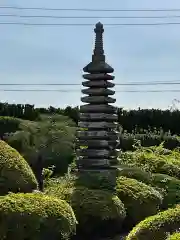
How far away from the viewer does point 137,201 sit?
9.94 m

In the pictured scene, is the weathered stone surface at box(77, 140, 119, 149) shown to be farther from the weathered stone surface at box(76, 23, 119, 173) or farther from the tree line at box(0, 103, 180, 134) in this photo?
the tree line at box(0, 103, 180, 134)

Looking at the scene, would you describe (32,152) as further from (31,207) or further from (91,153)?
(31,207)

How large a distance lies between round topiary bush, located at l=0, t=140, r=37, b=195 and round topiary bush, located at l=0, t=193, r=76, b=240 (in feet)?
2.92

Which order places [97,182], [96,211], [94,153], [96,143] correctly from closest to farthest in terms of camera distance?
[96,211]
[97,182]
[94,153]
[96,143]

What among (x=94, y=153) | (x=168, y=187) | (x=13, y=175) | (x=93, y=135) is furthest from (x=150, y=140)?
(x=13, y=175)

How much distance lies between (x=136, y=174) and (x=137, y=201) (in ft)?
6.19

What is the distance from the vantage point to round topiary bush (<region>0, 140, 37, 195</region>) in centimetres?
846

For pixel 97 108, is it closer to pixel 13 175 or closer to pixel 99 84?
pixel 99 84

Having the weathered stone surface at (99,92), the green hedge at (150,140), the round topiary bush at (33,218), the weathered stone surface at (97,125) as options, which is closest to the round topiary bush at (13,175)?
the round topiary bush at (33,218)

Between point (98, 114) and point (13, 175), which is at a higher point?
point (98, 114)

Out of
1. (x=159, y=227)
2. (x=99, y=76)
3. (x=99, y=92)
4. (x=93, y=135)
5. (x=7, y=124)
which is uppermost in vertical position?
(x=99, y=76)

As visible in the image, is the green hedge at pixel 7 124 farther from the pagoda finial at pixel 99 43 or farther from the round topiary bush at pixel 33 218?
the round topiary bush at pixel 33 218

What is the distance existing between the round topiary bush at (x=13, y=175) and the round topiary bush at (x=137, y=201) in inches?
75.1

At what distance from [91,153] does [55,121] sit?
111cm
